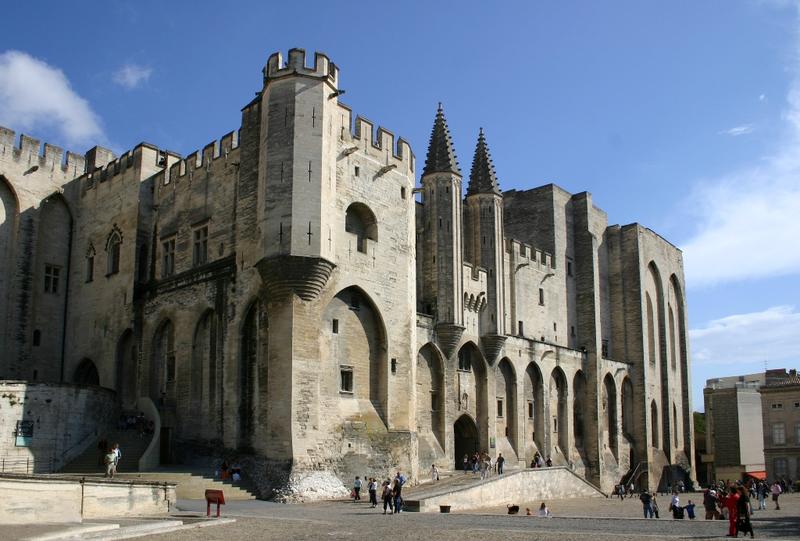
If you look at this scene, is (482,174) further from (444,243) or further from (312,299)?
(312,299)

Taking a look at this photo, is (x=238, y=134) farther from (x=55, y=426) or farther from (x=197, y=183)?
(x=55, y=426)

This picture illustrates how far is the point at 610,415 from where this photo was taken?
49.2 m

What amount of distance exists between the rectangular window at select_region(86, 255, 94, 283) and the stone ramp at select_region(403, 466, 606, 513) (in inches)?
673

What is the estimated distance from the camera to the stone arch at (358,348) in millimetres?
28531

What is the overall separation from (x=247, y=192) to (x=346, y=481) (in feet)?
34.3

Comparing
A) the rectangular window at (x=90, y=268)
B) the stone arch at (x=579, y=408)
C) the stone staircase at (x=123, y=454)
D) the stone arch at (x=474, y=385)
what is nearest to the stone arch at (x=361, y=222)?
the stone arch at (x=474, y=385)

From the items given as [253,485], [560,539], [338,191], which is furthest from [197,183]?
[560,539]

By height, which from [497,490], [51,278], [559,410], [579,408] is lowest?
[497,490]

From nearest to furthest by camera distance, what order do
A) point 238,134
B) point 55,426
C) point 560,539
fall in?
point 560,539 → point 55,426 → point 238,134

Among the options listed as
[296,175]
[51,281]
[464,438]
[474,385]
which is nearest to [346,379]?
[296,175]

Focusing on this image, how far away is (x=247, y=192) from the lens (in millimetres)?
29688

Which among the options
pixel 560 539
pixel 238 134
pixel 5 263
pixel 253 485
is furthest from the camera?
pixel 5 263

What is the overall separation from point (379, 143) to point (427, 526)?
54.3ft

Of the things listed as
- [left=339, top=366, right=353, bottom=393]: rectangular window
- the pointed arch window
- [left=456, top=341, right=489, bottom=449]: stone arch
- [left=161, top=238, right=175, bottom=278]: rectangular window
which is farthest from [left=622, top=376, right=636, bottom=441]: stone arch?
the pointed arch window
